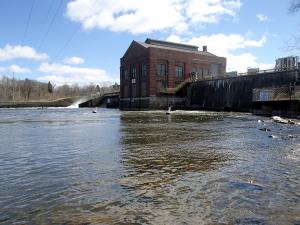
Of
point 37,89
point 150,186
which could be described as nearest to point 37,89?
point 37,89

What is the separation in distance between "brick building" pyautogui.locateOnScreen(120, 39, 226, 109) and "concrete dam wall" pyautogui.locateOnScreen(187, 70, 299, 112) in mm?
4750

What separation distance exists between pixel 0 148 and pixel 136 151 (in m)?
5.21

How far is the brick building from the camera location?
2830 inches

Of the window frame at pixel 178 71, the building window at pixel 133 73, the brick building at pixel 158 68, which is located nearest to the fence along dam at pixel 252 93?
the brick building at pixel 158 68

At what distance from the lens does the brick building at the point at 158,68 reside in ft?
236

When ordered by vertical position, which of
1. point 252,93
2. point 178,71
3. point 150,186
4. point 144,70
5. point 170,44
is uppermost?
point 170,44

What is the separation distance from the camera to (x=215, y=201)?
6.59m

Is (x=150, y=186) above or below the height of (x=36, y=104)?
below

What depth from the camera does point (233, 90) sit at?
5556 centimetres

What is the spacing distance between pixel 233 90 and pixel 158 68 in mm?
21072

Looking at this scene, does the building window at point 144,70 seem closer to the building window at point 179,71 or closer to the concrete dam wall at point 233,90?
the building window at point 179,71

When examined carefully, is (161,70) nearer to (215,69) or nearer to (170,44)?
(170,44)

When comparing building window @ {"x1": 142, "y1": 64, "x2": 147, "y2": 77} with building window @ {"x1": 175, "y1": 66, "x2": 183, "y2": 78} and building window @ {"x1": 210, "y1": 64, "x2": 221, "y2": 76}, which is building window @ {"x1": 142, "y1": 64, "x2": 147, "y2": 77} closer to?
building window @ {"x1": 175, "y1": 66, "x2": 183, "y2": 78}

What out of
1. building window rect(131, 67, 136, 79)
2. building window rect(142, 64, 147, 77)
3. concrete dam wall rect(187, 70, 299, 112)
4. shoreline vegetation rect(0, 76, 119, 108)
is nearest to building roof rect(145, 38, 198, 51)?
building window rect(131, 67, 136, 79)
